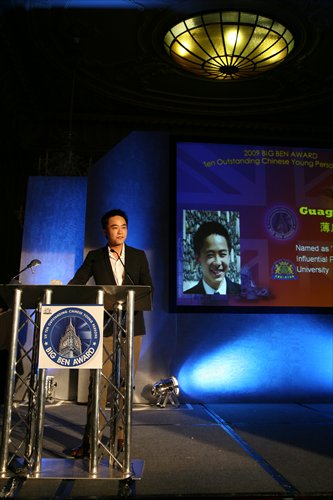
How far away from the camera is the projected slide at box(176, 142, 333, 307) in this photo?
442 cm

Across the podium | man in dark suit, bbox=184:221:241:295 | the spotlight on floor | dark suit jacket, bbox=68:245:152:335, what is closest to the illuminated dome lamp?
man in dark suit, bbox=184:221:241:295

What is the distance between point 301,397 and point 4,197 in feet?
15.6

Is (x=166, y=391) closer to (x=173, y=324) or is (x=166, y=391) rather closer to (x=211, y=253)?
(x=173, y=324)

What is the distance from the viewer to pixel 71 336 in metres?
1.95

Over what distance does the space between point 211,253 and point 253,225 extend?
54 centimetres

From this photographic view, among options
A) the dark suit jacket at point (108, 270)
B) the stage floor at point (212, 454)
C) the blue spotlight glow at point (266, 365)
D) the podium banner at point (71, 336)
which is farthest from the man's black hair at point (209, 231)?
the podium banner at point (71, 336)

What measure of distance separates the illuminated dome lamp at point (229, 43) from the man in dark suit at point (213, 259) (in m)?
2.32

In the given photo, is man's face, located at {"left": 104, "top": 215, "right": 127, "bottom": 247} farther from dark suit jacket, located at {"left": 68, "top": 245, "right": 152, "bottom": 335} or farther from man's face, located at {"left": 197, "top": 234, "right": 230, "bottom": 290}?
man's face, located at {"left": 197, "top": 234, "right": 230, "bottom": 290}

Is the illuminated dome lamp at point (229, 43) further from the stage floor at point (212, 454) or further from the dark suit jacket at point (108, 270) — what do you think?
the stage floor at point (212, 454)

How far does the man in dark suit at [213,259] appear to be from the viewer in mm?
4391

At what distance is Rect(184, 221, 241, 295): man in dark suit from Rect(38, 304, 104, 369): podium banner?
2.44m

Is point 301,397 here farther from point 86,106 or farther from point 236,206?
point 86,106

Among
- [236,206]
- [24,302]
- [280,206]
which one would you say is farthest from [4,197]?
[24,302]

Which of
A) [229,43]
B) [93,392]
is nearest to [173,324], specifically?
[93,392]
